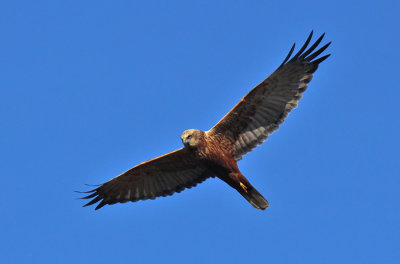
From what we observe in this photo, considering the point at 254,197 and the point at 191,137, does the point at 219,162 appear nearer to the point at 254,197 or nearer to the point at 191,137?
the point at 191,137

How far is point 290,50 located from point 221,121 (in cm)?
186

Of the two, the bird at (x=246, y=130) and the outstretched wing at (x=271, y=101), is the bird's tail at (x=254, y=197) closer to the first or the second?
the bird at (x=246, y=130)

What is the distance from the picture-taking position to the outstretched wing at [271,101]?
44.4 feet

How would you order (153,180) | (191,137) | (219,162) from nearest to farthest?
(191,137)
(219,162)
(153,180)

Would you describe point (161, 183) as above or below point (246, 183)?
above

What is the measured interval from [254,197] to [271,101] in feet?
6.06

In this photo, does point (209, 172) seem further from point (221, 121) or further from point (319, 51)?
point (319, 51)

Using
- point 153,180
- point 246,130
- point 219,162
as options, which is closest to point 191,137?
point 219,162

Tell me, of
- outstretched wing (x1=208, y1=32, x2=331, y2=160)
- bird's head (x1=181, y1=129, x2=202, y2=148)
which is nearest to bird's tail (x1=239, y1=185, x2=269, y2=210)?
outstretched wing (x1=208, y1=32, x2=331, y2=160)

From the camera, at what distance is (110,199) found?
14977 mm

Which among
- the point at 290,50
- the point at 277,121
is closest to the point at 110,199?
the point at 277,121

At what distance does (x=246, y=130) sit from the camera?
13898 millimetres

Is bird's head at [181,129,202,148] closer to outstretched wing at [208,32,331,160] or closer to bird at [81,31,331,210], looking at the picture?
bird at [81,31,331,210]

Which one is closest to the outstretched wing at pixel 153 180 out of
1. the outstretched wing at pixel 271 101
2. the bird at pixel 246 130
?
the bird at pixel 246 130
